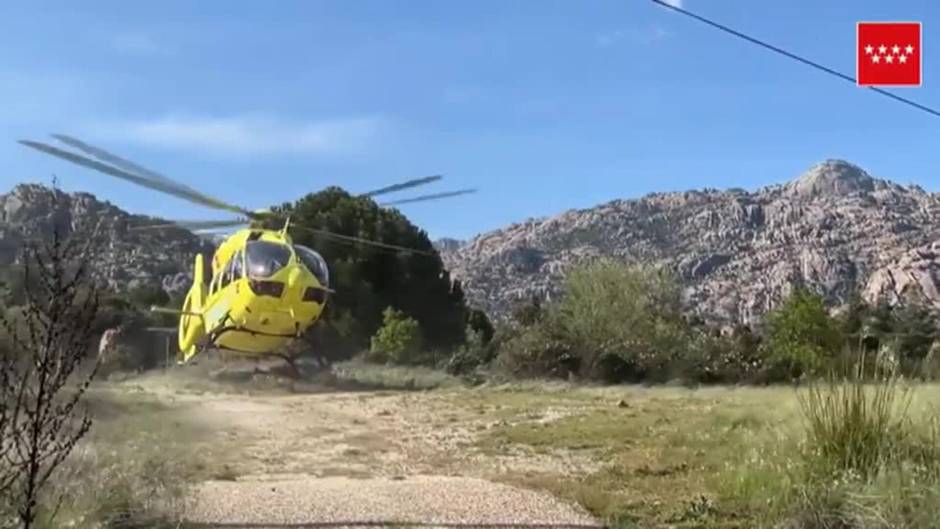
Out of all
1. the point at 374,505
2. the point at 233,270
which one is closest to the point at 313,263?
the point at 233,270

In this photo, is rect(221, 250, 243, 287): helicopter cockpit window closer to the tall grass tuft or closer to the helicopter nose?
the helicopter nose

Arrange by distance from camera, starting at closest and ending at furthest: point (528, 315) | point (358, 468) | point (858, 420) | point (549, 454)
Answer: point (858, 420) → point (358, 468) → point (549, 454) → point (528, 315)

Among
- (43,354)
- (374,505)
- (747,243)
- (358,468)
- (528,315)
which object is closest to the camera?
(43,354)

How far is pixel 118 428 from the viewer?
9312mm

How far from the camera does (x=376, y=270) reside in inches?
1358

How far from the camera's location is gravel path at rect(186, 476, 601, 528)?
5.71 metres

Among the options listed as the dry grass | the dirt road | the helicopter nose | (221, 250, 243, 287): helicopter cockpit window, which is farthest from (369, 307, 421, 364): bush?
the dry grass

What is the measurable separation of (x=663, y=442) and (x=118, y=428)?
5.25 meters

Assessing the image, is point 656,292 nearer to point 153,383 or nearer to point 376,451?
point 153,383

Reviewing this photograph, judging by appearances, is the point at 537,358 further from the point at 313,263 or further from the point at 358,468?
the point at 358,468

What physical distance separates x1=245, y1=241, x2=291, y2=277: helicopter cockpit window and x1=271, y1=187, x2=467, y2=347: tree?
9.79m

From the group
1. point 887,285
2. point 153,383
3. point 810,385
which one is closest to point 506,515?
point 810,385

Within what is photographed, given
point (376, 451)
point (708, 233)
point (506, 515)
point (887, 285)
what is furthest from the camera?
point (708, 233)

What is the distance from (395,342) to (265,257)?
11.8m
